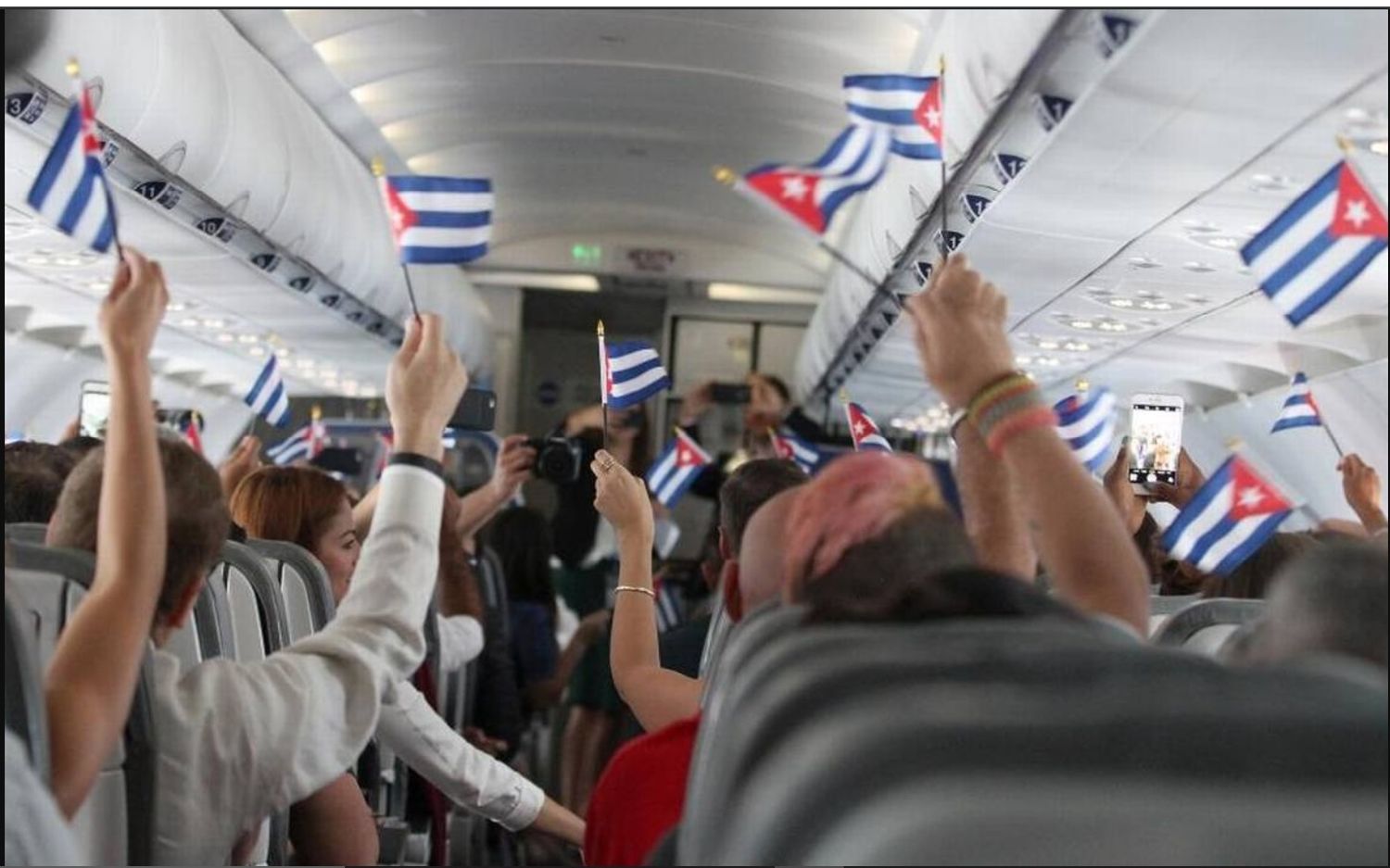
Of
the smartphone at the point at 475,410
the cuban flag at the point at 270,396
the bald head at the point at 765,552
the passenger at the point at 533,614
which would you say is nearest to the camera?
the bald head at the point at 765,552

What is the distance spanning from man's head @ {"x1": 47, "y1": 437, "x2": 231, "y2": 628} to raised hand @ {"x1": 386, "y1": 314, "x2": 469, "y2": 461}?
0.30m

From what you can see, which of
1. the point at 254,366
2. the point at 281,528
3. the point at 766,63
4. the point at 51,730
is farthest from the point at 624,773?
the point at 254,366

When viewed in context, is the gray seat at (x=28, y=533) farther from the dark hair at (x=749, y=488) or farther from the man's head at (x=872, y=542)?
the man's head at (x=872, y=542)

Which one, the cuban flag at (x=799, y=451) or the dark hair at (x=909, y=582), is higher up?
the cuban flag at (x=799, y=451)

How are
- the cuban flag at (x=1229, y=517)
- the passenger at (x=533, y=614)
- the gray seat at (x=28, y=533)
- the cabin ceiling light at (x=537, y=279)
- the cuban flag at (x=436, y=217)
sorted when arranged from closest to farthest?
the gray seat at (x=28, y=533), the cuban flag at (x=1229, y=517), the cuban flag at (x=436, y=217), the passenger at (x=533, y=614), the cabin ceiling light at (x=537, y=279)

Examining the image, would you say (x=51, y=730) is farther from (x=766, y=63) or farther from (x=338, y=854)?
(x=766, y=63)

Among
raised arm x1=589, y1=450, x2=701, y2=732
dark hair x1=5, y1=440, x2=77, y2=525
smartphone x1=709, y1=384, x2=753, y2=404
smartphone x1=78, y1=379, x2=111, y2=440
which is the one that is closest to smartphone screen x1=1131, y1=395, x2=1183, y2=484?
raised arm x1=589, y1=450, x2=701, y2=732

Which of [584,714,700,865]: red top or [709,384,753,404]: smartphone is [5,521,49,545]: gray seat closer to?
[584,714,700,865]: red top

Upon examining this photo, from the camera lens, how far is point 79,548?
2938 millimetres

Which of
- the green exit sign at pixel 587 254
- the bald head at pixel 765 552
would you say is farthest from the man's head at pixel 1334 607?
the green exit sign at pixel 587 254

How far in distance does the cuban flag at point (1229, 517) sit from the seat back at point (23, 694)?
7.06ft

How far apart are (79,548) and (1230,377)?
2461 mm

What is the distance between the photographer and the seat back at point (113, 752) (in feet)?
9.25

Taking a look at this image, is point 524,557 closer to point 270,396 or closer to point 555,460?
point 555,460
